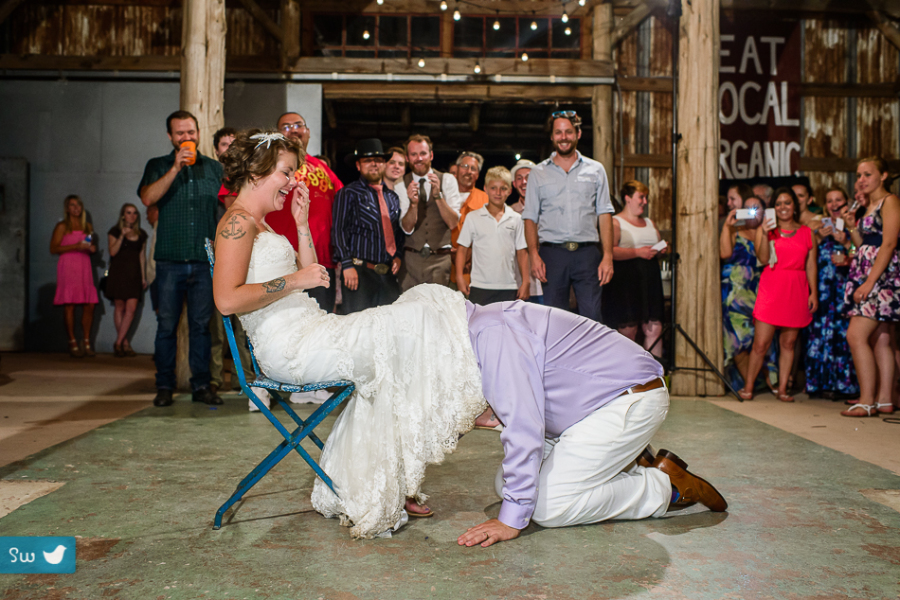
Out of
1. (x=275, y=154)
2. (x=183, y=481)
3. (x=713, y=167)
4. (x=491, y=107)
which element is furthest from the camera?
(x=491, y=107)

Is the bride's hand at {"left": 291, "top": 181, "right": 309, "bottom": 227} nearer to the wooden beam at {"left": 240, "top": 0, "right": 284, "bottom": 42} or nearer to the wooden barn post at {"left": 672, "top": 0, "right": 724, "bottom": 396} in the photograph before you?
the wooden barn post at {"left": 672, "top": 0, "right": 724, "bottom": 396}

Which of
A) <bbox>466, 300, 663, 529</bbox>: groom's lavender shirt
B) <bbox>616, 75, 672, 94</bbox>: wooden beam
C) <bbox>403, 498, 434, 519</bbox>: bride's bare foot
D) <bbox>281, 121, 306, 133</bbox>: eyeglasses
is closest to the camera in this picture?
<bbox>466, 300, 663, 529</bbox>: groom's lavender shirt

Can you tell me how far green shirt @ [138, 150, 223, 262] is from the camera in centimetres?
446

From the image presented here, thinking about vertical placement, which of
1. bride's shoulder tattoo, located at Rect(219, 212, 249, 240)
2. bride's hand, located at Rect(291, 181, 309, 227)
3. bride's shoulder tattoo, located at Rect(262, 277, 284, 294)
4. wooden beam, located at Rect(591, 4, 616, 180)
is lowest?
bride's shoulder tattoo, located at Rect(262, 277, 284, 294)

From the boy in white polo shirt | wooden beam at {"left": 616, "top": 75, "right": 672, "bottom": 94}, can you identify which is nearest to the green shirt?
the boy in white polo shirt

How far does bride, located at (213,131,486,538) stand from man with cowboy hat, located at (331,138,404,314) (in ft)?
7.28

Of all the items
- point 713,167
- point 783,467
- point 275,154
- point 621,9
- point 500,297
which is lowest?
point 783,467

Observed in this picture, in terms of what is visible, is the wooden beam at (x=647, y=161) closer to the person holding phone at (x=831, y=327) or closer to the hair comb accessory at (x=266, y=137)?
the person holding phone at (x=831, y=327)

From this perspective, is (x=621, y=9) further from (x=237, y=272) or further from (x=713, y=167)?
(x=237, y=272)

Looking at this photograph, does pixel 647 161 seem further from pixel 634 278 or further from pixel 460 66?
pixel 634 278

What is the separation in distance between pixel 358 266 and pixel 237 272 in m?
2.32

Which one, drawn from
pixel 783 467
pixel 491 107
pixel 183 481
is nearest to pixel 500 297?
pixel 783 467

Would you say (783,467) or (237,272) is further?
(783,467)

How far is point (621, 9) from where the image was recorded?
29.7 feet
